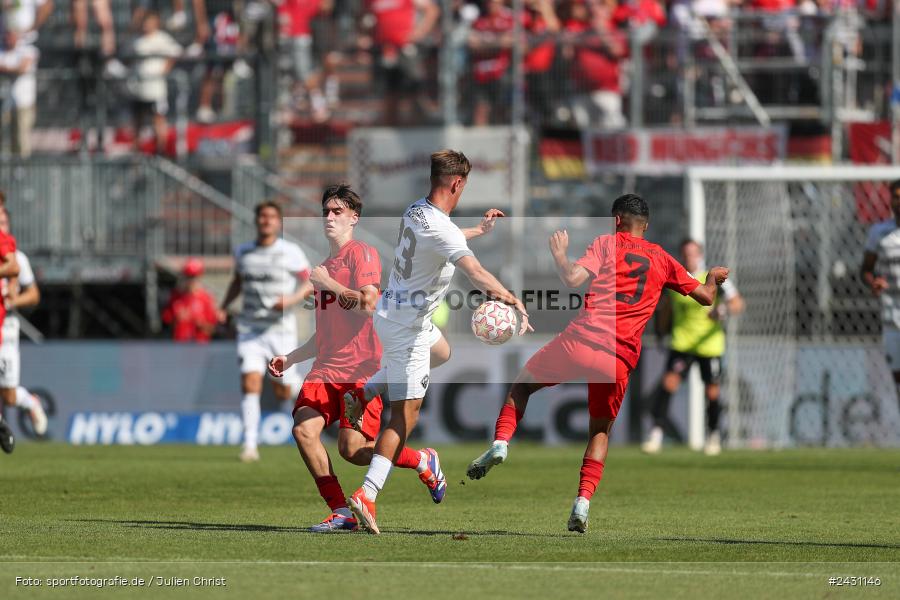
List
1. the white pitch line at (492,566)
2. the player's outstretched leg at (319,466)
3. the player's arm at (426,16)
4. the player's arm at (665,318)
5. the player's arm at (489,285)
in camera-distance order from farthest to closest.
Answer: the player's arm at (426,16) → the player's arm at (665,318) → the player's outstretched leg at (319,466) → the player's arm at (489,285) → the white pitch line at (492,566)

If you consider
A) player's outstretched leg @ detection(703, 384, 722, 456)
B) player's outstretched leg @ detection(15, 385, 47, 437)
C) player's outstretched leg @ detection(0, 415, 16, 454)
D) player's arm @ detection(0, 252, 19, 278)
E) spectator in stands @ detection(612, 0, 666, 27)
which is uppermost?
spectator in stands @ detection(612, 0, 666, 27)

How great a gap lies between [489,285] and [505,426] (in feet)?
4.69

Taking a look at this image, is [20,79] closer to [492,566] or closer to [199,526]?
[199,526]

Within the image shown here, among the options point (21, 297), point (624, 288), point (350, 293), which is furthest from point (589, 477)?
point (21, 297)

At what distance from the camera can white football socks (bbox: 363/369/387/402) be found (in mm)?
10328

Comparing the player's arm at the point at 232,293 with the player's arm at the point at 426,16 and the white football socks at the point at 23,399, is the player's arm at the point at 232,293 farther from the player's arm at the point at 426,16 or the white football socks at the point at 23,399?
the player's arm at the point at 426,16

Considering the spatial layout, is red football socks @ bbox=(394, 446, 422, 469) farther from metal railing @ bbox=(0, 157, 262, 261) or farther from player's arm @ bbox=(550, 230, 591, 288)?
metal railing @ bbox=(0, 157, 262, 261)

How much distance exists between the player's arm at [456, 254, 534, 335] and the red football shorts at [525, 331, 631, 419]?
0.88 m

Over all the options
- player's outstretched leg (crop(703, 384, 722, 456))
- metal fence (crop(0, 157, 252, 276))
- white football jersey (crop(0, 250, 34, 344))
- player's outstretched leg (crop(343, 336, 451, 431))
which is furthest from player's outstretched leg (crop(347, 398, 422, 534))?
metal fence (crop(0, 157, 252, 276))

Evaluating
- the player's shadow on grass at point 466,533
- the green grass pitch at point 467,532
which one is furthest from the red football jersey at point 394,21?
the player's shadow on grass at point 466,533

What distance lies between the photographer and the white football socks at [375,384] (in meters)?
10.3

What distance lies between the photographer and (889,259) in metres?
16.6

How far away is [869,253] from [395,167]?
8935mm

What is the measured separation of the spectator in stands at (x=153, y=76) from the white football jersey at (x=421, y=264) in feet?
50.7
